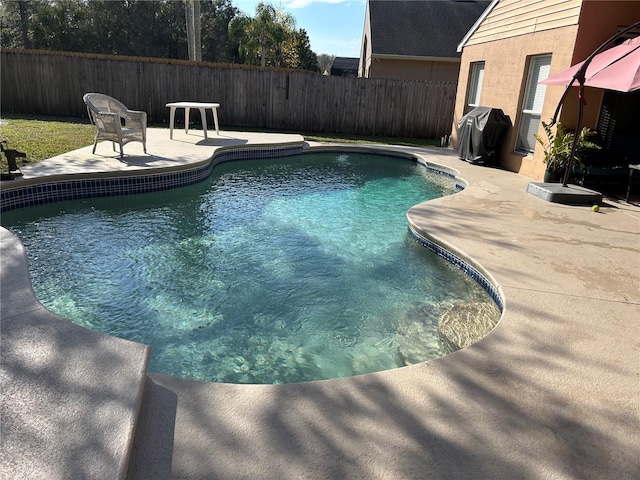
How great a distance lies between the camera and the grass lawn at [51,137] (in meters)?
7.53

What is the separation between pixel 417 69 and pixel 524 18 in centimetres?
1026

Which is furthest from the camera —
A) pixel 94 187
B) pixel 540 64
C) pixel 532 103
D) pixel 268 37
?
pixel 268 37

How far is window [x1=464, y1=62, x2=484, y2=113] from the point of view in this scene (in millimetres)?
10152

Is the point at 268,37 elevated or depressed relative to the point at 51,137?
elevated

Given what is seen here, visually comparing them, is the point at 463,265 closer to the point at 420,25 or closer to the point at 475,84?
the point at 475,84

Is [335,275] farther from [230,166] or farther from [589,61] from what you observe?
[230,166]

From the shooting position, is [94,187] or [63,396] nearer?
[63,396]

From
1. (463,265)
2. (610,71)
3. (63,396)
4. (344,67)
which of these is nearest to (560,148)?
(610,71)

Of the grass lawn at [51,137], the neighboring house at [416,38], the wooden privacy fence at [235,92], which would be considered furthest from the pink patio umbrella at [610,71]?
the neighboring house at [416,38]

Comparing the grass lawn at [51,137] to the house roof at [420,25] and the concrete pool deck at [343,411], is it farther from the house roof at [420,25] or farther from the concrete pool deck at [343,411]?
the house roof at [420,25]

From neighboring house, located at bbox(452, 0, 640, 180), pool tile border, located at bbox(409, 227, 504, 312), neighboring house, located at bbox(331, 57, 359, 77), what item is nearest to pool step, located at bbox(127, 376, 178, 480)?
pool tile border, located at bbox(409, 227, 504, 312)

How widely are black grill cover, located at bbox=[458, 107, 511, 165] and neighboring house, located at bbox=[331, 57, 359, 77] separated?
79.0 feet

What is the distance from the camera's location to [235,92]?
13.1m

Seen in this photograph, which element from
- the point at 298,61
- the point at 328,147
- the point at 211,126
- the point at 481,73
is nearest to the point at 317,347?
the point at 328,147
